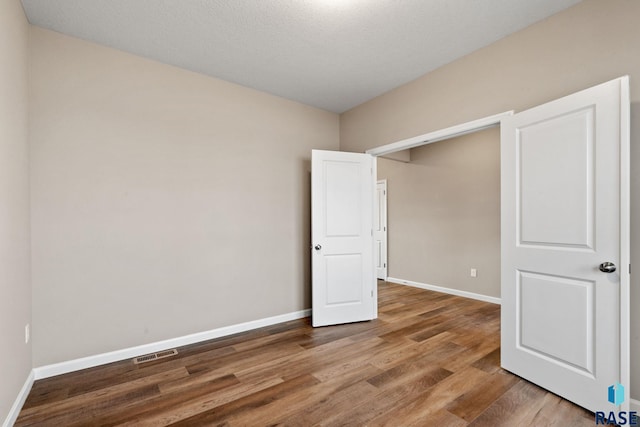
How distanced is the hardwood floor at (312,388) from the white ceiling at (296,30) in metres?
2.77

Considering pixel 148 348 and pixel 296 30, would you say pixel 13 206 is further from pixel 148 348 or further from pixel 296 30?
pixel 296 30

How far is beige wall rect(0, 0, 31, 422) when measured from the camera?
1.77 meters

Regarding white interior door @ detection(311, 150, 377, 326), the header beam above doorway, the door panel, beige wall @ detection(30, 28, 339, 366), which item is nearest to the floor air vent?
beige wall @ detection(30, 28, 339, 366)

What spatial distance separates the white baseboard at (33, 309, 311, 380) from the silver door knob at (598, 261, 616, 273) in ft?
9.87

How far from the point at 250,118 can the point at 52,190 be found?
1.95m

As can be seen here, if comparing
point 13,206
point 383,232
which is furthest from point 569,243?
point 383,232

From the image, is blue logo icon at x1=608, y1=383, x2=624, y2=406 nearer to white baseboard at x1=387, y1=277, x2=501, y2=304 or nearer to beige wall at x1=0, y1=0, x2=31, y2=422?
white baseboard at x1=387, y1=277, x2=501, y2=304

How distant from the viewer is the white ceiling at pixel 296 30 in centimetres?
219

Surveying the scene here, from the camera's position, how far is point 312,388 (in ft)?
7.34

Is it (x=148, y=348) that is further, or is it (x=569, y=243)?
(x=148, y=348)

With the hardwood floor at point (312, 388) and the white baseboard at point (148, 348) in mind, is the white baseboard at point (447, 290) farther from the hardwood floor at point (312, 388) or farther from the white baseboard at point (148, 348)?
the white baseboard at point (148, 348)

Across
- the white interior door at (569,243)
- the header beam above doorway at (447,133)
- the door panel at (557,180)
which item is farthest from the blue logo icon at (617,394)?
the header beam above doorway at (447,133)

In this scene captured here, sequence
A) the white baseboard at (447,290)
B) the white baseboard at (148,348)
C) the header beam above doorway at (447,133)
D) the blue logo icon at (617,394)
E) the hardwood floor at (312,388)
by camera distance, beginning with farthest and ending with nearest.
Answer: the white baseboard at (447,290)
the header beam above doorway at (447,133)
the white baseboard at (148,348)
the hardwood floor at (312,388)
the blue logo icon at (617,394)

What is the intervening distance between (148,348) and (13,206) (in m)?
1.63
